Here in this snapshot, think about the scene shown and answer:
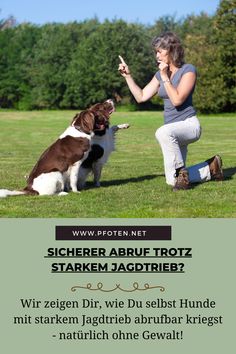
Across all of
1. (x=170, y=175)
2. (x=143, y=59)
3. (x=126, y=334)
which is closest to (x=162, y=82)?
(x=170, y=175)

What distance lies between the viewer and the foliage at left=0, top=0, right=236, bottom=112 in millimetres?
80250

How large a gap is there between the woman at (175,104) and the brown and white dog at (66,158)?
2.79 ft

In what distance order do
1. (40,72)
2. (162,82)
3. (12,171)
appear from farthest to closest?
(40,72)
(12,171)
(162,82)

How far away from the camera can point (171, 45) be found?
9.58 metres

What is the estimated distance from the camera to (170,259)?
4.80 metres

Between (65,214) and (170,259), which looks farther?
(65,214)

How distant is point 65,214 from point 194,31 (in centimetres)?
7898

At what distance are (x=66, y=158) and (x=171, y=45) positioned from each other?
2166mm

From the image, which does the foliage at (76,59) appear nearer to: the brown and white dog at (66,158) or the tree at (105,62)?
the tree at (105,62)

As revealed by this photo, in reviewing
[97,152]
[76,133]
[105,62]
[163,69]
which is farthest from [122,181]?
[105,62]

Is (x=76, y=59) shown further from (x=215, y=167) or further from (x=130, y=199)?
(x=130, y=199)

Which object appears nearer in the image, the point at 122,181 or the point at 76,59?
the point at 122,181

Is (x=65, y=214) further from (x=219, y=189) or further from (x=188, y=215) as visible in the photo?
(x=219, y=189)

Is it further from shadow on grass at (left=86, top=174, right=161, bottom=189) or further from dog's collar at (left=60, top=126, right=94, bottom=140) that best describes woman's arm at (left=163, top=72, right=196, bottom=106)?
shadow on grass at (left=86, top=174, right=161, bottom=189)
